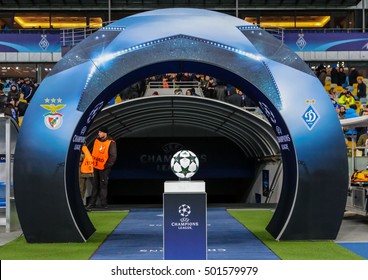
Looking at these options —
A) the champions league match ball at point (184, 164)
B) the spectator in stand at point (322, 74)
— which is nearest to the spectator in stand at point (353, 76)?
the spectator in stand at point (322, 74)

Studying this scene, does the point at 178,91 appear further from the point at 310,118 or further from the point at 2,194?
the point at 310,118

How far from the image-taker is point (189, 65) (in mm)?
13203

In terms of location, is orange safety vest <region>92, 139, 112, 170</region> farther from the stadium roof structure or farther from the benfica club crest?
the stadium roof structure

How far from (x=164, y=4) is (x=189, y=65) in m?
33.3

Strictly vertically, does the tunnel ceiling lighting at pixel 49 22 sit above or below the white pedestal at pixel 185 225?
above

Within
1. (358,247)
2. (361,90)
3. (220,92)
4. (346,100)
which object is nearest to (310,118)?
(358,247)

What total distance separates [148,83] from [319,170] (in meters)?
18.8

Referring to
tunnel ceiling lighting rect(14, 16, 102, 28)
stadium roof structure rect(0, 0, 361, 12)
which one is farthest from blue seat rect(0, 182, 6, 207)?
tunnel ceiling lighting rect(14, 16, 102, 28)

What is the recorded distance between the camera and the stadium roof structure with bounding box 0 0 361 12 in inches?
1806

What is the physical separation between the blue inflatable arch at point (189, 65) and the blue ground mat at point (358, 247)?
47 cm

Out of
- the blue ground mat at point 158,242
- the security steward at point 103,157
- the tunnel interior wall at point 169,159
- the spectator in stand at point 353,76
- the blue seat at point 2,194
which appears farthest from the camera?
the spectator in stand at point 353,76

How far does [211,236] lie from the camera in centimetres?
1353

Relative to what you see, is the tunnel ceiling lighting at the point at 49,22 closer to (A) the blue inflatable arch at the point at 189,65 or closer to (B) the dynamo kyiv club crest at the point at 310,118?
(A) the blue inflatable arch at the point at 189,65

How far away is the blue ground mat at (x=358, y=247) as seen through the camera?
1126 cm
